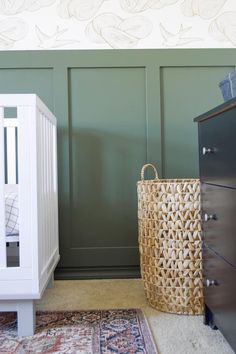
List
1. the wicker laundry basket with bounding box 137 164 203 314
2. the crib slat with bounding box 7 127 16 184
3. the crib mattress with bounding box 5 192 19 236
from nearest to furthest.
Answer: the crib mattress with bounding box 5 192 19 236 → the wicker laundry basket with bounding box 137 164 203 314 → the crib slat with bounding box 7 127 16 184

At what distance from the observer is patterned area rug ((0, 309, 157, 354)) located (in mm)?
1106

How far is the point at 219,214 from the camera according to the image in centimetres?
106

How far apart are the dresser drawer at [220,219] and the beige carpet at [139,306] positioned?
30 centimetres

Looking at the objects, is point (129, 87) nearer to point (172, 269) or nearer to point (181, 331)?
point (172, 269)

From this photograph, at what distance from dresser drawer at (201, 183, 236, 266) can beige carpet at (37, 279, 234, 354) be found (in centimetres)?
30

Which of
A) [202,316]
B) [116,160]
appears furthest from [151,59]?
[202,316]

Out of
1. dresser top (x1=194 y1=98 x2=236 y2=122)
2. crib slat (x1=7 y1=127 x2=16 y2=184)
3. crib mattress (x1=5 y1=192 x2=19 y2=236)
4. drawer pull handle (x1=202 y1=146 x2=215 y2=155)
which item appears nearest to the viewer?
dresser top (x1=194 y1=98 x2=236 y2=122)

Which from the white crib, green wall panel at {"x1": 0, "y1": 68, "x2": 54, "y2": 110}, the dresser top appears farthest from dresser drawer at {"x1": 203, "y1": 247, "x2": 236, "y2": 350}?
green wall panel at {"x1": 0, "y1": 68, "x2": 54, "y2": 110}

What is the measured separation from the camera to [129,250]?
6.14 feet

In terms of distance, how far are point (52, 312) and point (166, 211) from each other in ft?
1.92
